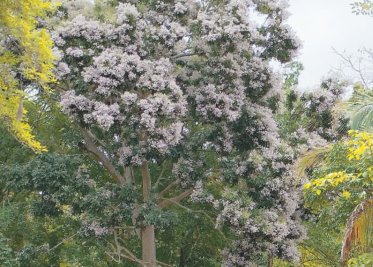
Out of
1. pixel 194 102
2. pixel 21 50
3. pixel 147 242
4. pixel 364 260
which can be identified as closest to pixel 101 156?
pixel 147 242

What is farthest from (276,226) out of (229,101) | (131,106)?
(131,106)

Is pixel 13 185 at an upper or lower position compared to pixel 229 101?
lower

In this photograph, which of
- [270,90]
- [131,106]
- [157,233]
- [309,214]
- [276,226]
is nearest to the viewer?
[131,106]

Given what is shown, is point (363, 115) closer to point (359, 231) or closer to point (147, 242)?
point (359, 231)

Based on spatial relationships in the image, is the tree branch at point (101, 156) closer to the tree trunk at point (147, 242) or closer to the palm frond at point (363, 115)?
the tree trunk at point (147, 242)

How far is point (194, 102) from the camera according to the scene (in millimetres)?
11188

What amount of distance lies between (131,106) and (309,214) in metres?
4.95

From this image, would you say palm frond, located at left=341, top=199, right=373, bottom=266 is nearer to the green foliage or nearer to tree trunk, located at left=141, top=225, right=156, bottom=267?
the green foliage

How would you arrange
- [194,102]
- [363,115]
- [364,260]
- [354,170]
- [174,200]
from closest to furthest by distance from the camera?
[364,260], [363,115], [354,170], [194,102], [174,200]

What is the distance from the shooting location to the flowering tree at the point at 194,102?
10281mm

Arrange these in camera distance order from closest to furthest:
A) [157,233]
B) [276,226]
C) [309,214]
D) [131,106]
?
[131,106] → [276,226] → [309,214] → [157,233]

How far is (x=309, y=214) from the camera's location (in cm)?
1276

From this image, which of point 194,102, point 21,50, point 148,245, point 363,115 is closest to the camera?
point 363,115

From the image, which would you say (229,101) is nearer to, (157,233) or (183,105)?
(183,105)
